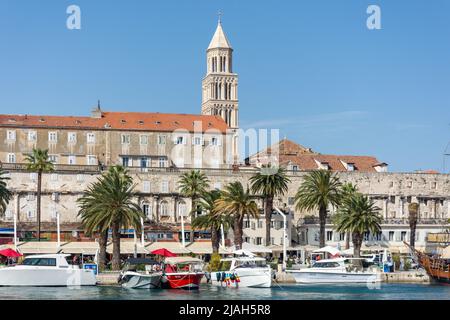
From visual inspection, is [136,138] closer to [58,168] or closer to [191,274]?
[58,168]

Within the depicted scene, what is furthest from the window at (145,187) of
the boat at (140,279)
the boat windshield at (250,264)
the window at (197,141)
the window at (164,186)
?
the boat at (140,279)

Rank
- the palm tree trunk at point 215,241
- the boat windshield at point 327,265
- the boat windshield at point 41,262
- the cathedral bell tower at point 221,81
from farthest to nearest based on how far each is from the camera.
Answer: the cathedral bell tower at point 221,81
the palm tree trunk at point 215,241
the boat windshield at point 327,265
the boat windshield at point 41,262

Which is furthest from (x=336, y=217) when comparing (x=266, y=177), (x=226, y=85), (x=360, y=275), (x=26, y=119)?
(x=226, y=85)

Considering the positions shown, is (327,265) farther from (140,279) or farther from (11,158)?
(11,158)

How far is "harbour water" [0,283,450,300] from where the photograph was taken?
5165 cm

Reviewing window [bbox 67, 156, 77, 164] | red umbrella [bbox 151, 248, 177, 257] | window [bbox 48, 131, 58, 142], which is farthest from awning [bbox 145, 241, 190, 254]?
window [bbox 48, 131, 58, 142]

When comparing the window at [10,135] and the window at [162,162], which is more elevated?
the window at [10,135]

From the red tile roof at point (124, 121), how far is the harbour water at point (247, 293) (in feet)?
171

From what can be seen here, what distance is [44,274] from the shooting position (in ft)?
194

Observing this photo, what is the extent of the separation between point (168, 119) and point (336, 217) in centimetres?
3704

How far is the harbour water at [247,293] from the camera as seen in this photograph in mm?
51650

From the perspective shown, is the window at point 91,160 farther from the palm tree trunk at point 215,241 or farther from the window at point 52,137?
the palm tree trunk at point 215,241

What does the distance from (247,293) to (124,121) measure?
62.5m

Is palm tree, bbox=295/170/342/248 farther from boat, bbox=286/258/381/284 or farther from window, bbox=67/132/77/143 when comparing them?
window, bbox=67/132/77/143
